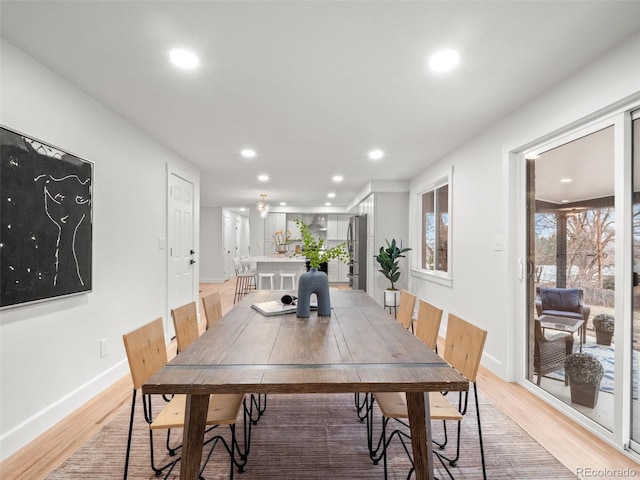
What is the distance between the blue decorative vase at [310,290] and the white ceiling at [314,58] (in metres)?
1.29

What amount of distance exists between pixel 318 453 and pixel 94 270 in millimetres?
2126

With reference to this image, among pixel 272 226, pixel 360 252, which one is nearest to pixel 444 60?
pixel 360 252

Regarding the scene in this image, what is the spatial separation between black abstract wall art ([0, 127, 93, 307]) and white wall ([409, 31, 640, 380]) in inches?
132

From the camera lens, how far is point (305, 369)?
130 centimetres

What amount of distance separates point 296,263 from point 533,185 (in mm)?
4629

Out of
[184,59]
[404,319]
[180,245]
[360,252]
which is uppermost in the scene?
[184,59]

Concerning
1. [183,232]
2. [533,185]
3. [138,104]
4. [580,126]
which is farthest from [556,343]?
[183,232]

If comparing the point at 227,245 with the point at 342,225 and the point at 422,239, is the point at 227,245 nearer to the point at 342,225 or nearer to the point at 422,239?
the point at 342,225

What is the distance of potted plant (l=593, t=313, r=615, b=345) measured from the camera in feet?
6.94

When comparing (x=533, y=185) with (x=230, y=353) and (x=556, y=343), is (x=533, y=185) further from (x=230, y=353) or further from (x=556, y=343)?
(x=230, y=353)

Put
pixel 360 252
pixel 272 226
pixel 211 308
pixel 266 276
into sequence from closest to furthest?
pixel 211 308 → pixel 266 276 → pixel 360 252 → pixel 272 226

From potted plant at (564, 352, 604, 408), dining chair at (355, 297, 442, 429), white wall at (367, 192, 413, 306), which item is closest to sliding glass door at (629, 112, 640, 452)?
potted plant at (564, 352, 604, 408)

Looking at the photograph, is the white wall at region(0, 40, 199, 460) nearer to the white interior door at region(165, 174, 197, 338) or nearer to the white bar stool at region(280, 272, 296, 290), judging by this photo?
the white interior door at region(165, 174, 197, 338)

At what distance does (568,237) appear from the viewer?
2.45 m
